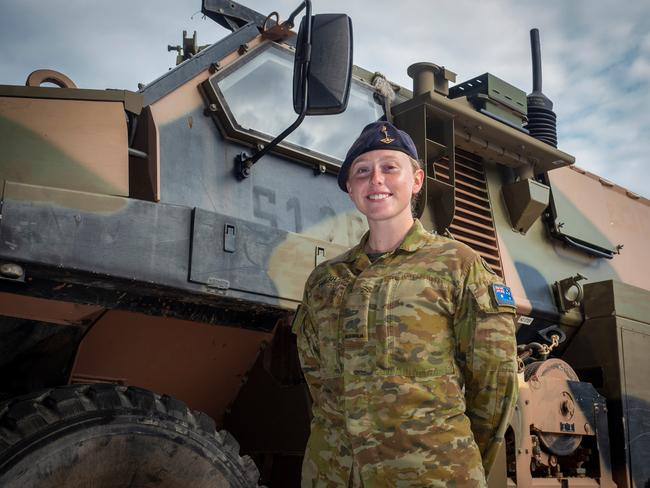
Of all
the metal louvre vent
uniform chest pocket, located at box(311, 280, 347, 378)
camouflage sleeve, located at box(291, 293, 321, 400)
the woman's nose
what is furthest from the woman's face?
the metal louvre vent

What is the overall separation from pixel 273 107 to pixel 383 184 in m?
1.02

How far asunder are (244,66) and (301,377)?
1201mm

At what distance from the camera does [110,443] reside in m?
1.99

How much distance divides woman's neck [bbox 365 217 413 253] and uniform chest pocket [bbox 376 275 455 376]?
0.19 m

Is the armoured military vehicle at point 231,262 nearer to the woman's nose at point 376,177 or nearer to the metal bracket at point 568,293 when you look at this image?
the metal bracket at point 568,293

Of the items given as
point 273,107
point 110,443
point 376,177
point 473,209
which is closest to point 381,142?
point 376,177

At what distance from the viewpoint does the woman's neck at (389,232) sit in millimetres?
2047

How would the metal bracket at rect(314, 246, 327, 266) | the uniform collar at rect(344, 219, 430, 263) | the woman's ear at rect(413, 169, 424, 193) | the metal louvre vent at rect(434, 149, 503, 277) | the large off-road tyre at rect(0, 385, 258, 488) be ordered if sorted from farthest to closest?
the metal louvre vent at rect(434, 149, 503, 277) → the metal bracket at rect(314, 246, 327, 266) → the woman's ear at rect(413, 169, 424, 193) → the uniform collar at rect(344, 219, 430, 263) → the large off-road tyre at rect(0, 385, 258, 488)

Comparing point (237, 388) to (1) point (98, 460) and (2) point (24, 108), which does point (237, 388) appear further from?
(2) point (24, 108)

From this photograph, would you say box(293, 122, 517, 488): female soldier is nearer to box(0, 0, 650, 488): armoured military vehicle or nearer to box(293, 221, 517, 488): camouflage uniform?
box(293, 221, 517, 488): camouflage uniform

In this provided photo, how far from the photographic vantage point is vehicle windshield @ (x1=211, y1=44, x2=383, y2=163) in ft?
9.24

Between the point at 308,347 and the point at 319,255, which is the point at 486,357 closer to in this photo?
the point at 308,347

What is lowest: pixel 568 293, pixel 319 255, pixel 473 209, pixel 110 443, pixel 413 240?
pixel 110 443

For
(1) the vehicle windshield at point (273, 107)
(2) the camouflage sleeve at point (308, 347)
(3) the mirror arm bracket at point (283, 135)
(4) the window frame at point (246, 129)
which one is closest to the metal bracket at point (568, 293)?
(1) the vehicle windshield at point (273, 107)
